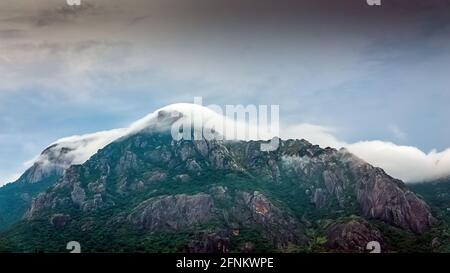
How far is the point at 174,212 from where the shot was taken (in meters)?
18.8

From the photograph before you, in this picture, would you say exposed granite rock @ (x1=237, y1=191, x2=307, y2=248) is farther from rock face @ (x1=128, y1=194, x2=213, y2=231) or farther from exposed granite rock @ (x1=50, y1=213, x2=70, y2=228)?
exposed granite rock @ (x1=50, y1=213, x2=70, y2=228)

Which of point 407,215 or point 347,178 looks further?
point 347,178

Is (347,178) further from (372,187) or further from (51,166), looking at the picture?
(51,166)

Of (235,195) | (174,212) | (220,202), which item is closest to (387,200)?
(235,195)

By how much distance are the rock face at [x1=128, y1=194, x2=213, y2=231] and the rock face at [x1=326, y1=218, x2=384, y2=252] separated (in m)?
5.25

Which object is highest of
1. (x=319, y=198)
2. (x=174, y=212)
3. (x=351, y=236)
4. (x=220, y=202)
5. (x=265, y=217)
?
(x=319, y=198)

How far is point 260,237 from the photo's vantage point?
1510cm

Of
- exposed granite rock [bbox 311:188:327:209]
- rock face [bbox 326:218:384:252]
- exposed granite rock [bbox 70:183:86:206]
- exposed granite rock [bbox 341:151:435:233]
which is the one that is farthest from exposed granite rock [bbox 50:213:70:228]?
exposed granite rock [bbox 341:151:435:233]

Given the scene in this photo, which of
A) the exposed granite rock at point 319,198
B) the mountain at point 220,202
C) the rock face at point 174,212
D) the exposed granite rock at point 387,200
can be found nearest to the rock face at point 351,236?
the mountain at point 220,202

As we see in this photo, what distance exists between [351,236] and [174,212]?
7.49m

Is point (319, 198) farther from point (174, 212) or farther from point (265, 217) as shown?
point (174, 212)
